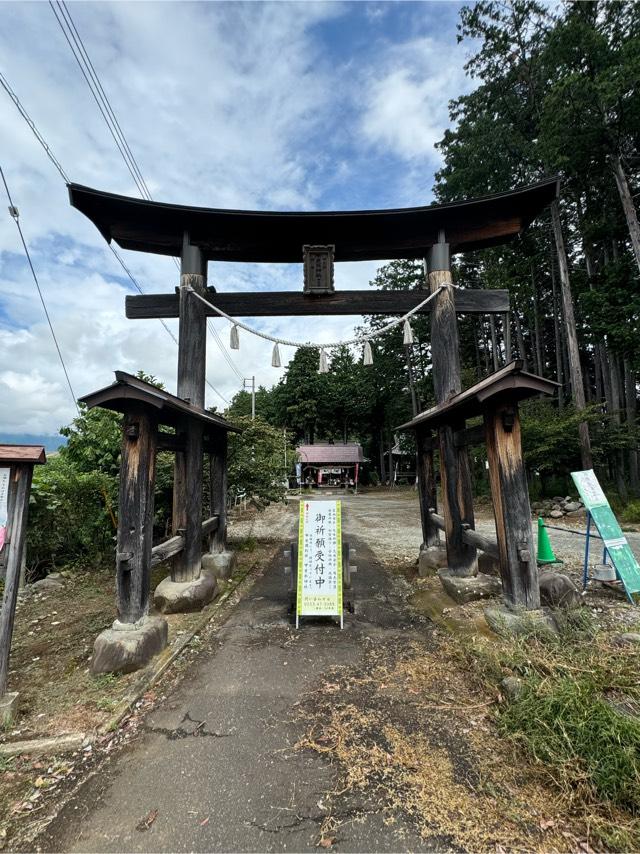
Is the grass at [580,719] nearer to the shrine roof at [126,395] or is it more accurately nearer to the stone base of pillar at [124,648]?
the stone base of pillar at [124,648]

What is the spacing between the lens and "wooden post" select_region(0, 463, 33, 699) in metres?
2.75

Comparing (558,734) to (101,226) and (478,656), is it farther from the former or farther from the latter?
(101,226)

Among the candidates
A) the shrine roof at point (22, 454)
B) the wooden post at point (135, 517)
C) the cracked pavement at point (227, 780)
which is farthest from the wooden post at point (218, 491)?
the shrine roof at point (22, 454)

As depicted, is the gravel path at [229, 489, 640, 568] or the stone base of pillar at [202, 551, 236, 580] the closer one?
the stone base of pillar at [202, 551, 236, 580]

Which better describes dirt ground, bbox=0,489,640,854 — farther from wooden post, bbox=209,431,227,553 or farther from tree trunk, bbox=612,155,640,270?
tree trunk, bbox=612,155,640,270

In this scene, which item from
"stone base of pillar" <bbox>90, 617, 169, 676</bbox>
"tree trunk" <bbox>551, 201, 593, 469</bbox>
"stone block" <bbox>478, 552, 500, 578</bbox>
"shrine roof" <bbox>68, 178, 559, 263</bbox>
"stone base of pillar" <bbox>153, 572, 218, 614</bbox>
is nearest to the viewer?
"stone base of pillar" <bbox>90, 617, 169, 676</bbox>

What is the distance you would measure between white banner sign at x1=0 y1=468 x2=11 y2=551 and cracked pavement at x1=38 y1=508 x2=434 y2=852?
1.74 meters

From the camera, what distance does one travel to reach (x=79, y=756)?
7.75ft

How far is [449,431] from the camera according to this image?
5.12 metres

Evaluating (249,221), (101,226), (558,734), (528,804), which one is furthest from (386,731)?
(101,226)

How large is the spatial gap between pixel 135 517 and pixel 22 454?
1169mm

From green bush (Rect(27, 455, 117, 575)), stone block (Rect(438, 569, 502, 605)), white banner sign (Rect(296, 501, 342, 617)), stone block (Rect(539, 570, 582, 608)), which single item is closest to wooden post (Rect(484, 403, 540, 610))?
stone block (Rect(539, 570, 582, 608))

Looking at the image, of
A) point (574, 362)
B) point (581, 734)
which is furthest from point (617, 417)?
point (581, 734)

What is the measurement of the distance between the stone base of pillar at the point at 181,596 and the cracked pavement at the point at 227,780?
1099 millimetres
